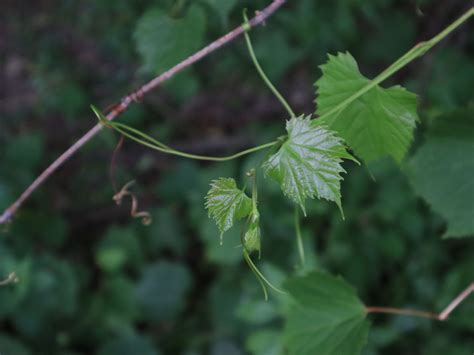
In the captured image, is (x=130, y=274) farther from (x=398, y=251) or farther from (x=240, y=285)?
(x=398, y=251)


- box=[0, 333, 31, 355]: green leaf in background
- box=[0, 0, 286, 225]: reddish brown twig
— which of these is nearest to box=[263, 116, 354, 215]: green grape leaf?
box=[0, 0, 286, 225]: reddish brown twig

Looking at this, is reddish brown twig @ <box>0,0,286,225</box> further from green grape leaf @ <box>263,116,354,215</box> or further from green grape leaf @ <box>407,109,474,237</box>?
green grape leaf @ <box>407,109,474,237</box>

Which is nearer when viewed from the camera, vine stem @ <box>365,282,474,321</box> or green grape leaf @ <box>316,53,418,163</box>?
green grape leaf @ <box>316,53,418,163</box>

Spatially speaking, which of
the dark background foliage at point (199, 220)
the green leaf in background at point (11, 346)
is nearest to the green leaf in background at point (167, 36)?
the dark background foliage at point (199, 220)

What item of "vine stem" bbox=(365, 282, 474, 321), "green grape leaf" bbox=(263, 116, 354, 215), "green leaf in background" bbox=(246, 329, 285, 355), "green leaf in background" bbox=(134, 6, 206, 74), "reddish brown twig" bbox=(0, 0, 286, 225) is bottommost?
"green leaf in background" bbox=(246, 329, 285, 355)

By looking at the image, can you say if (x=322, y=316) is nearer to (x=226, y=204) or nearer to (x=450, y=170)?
(x=450, y=170)

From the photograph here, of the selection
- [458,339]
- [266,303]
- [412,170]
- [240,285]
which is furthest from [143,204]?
[412,170]

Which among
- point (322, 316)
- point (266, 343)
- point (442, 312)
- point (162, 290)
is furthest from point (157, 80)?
point (162, 290)
